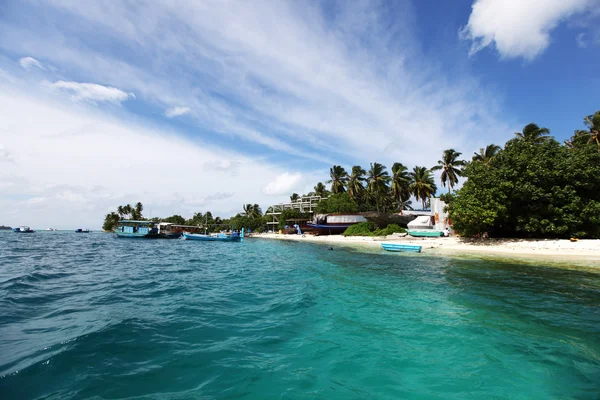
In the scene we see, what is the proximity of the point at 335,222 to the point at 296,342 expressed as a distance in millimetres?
52144

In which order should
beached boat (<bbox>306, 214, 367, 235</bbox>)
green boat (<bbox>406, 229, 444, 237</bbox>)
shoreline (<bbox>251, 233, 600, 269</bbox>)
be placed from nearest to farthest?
shoreline (<bbox>251, 233, 600, 269</bbox>)
green boat (<bbox>406, 229, 444, 237</bbox>)
beached boat (<bbox>306, 214, 367, 235</bbox>)

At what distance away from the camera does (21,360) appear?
470cm

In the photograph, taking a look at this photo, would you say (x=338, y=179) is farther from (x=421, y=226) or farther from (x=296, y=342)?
(x=296, y=342)

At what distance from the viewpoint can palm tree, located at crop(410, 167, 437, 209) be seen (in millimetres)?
56050

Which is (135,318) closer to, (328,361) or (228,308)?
(228,308)

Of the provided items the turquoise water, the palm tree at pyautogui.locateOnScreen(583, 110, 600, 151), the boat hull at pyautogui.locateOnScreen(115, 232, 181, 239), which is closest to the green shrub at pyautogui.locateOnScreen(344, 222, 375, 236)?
the palm tree at pyautogui.locateOnScreen(583, 110, 600, 151)

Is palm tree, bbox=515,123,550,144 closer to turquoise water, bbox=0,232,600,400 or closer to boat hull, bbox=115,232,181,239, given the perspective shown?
turquoise water, bbox=0,232,600,400

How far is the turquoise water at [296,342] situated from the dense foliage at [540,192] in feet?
54.9

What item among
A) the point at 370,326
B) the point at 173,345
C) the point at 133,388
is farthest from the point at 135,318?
the point at 370,326

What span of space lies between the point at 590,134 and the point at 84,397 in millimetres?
49974

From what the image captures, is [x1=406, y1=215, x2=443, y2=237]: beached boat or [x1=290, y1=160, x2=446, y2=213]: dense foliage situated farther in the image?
[x1=290, y1=160, x2=446, y2=213]: dense foliage

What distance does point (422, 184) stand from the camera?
56000 mm

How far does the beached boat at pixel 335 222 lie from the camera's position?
183 feet

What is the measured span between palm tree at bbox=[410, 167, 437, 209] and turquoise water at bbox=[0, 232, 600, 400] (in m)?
47.2
